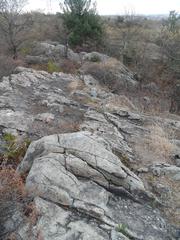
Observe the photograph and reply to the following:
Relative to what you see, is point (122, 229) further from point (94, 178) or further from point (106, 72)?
point (106, 72)

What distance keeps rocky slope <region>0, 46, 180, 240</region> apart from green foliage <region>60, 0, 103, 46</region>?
11280mm

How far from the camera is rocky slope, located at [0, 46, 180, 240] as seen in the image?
4.73m

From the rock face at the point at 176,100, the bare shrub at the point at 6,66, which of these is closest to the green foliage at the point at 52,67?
the bare shrub at the point at 6,66

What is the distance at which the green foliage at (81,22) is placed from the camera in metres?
19.4

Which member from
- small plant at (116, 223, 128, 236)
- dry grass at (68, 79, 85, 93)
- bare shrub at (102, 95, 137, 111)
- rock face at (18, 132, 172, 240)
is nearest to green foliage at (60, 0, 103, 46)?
dry grass at (68, 79, 85, 93)

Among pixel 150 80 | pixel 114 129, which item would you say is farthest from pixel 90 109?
pixel 150 80

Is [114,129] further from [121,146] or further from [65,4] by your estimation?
A: [65,4]

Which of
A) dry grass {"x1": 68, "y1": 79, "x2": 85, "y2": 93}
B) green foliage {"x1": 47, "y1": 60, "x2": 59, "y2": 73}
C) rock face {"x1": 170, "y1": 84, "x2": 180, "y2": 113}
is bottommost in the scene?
rock face {"x1": 170, "y1": 84, "x2": 180, "y2": 113}

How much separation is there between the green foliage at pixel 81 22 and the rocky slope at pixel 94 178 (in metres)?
11.3

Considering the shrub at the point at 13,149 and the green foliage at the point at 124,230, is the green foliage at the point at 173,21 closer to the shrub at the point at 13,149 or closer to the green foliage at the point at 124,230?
the shrub at the point at 13,149

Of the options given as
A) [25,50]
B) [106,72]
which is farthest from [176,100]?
[25,50]

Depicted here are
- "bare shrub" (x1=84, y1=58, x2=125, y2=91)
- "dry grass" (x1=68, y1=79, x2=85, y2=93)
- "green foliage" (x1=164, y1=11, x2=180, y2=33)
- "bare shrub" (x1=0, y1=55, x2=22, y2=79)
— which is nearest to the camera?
"dry grass" (x1=68, y1=79, x2=85, y2=93)

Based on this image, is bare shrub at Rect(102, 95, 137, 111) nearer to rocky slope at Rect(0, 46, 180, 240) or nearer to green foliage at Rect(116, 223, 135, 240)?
rocky slope at Rect(0, 46, 180, 240)

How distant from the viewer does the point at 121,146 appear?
7.89 m
